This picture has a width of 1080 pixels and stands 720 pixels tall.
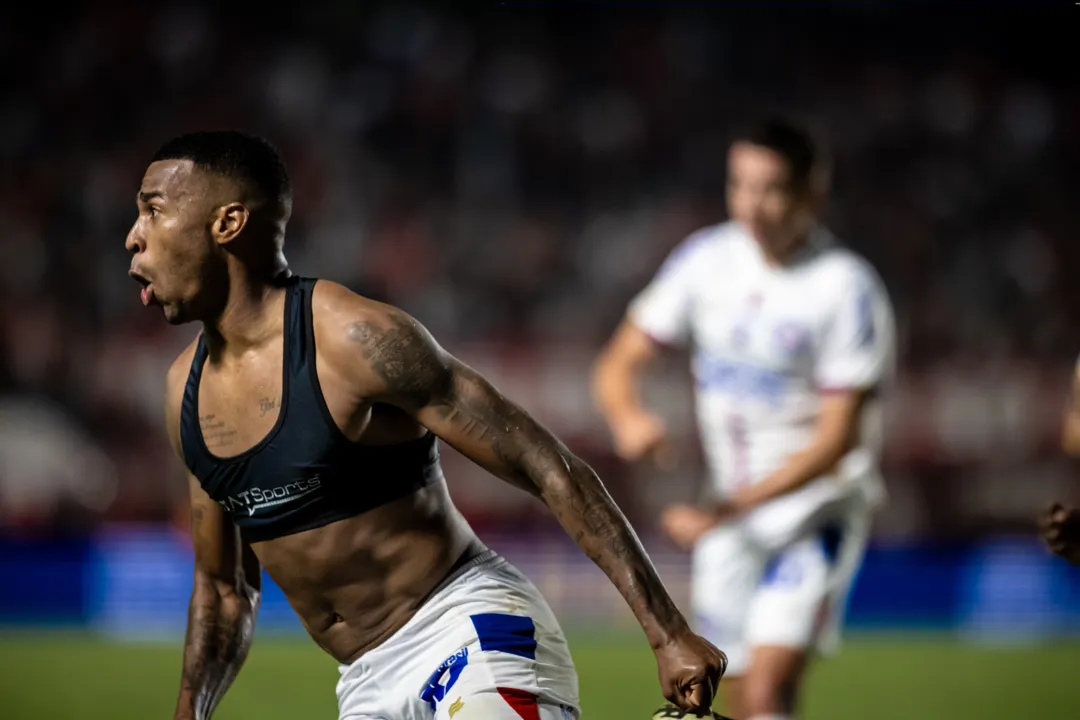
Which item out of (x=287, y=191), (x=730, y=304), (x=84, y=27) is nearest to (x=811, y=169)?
(x=730, y=304)

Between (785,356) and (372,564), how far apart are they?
8.86 ft

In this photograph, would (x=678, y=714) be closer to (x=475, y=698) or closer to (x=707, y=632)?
(x=475, y=698)

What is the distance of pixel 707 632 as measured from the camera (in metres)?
6.18

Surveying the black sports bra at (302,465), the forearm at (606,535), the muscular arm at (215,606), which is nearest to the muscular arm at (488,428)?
the forearm at (606,535)

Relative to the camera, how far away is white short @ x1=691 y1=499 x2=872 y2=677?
5.90m

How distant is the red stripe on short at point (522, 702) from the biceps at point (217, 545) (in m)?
0.98

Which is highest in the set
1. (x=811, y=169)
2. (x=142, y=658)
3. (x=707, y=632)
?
(x=811, y=169)

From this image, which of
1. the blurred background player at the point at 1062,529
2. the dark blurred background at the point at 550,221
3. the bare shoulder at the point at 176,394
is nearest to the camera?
the bare shoulder at the point at 176,394

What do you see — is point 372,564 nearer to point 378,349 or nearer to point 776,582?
point 378,349

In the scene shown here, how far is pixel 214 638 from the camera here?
13.8 ft

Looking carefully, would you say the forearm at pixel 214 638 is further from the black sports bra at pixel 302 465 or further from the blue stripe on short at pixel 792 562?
the blue stripe on short at pixel 792 562

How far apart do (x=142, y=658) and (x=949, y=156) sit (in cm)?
1132

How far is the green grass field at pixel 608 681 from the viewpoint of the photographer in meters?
9.27

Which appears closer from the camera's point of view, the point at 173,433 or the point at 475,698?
the point at 475,698
